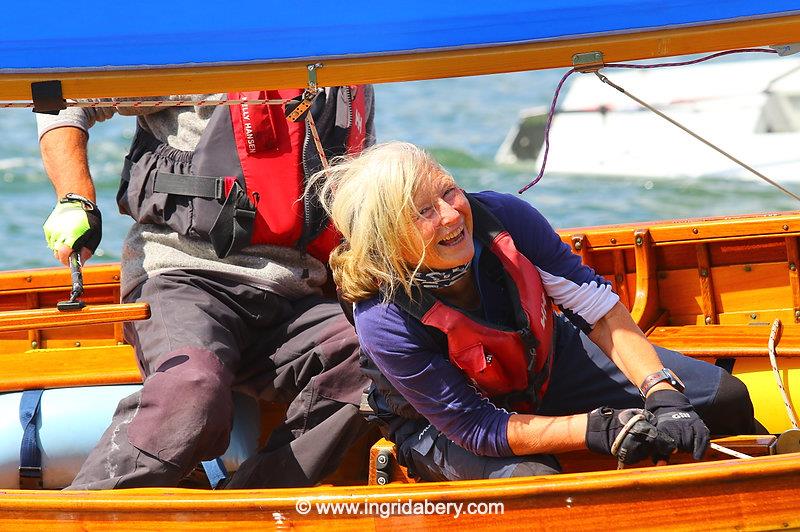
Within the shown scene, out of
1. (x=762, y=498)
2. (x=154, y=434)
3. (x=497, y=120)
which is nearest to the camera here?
(x=762, y=498)

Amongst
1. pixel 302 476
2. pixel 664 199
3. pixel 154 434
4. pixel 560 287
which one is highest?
pixel 560 287

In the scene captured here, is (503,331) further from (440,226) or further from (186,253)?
(186,253)

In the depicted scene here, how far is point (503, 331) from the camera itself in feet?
8.04

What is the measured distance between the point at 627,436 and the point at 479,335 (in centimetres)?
37

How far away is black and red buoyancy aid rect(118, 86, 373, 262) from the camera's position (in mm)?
2904

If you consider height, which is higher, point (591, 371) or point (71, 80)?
point (71, 80)

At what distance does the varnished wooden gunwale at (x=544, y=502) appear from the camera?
2252 mm

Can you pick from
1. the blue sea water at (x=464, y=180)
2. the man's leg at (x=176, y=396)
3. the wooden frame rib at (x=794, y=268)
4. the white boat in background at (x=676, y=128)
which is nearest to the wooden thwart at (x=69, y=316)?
the man's leg at (x=176, y=396)

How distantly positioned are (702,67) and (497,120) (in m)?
2.60

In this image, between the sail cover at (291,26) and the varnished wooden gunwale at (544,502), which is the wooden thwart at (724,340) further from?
the sail cover at (291,26)

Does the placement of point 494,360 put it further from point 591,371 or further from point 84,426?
point 84,426

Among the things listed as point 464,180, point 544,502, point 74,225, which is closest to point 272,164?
point 74,225

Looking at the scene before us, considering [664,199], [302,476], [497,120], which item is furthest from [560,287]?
[497,120]

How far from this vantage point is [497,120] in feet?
44.4
